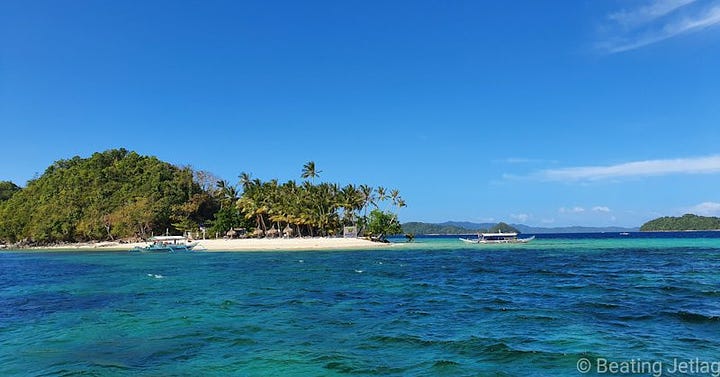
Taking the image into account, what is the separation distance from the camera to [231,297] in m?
23.1

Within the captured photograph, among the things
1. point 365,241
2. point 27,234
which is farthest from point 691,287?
point 27,234

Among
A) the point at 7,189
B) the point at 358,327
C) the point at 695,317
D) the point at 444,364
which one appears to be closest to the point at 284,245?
the point at 358,327

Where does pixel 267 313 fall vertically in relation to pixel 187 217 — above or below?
below

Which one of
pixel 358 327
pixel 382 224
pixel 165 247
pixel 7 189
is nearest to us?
pixel 358 327

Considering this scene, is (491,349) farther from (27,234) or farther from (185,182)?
(27,234)

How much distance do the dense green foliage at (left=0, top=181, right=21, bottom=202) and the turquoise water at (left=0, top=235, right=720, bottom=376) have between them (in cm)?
13668

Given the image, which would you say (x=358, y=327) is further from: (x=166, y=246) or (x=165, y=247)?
(x=166, y=246)

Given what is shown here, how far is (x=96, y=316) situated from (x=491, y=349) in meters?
15.3

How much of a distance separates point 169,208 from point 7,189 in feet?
255

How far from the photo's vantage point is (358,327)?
15617 millimetres

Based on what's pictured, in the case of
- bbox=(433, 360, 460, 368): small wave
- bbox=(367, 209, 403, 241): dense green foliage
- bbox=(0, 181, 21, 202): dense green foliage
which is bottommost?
bbox=(433, 360, 460, 368): small wave

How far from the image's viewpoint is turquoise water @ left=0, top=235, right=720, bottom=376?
11.4 metres

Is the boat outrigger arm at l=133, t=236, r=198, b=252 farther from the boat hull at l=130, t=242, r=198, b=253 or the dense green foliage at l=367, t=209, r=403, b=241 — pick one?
the dense green foliage at l=367, t=209, r=403, b=241

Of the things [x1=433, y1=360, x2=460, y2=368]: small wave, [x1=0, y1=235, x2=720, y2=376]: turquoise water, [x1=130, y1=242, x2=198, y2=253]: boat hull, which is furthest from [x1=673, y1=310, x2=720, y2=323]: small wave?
[x1=130, y1=242, x2=198, y2=253]: boat hull
